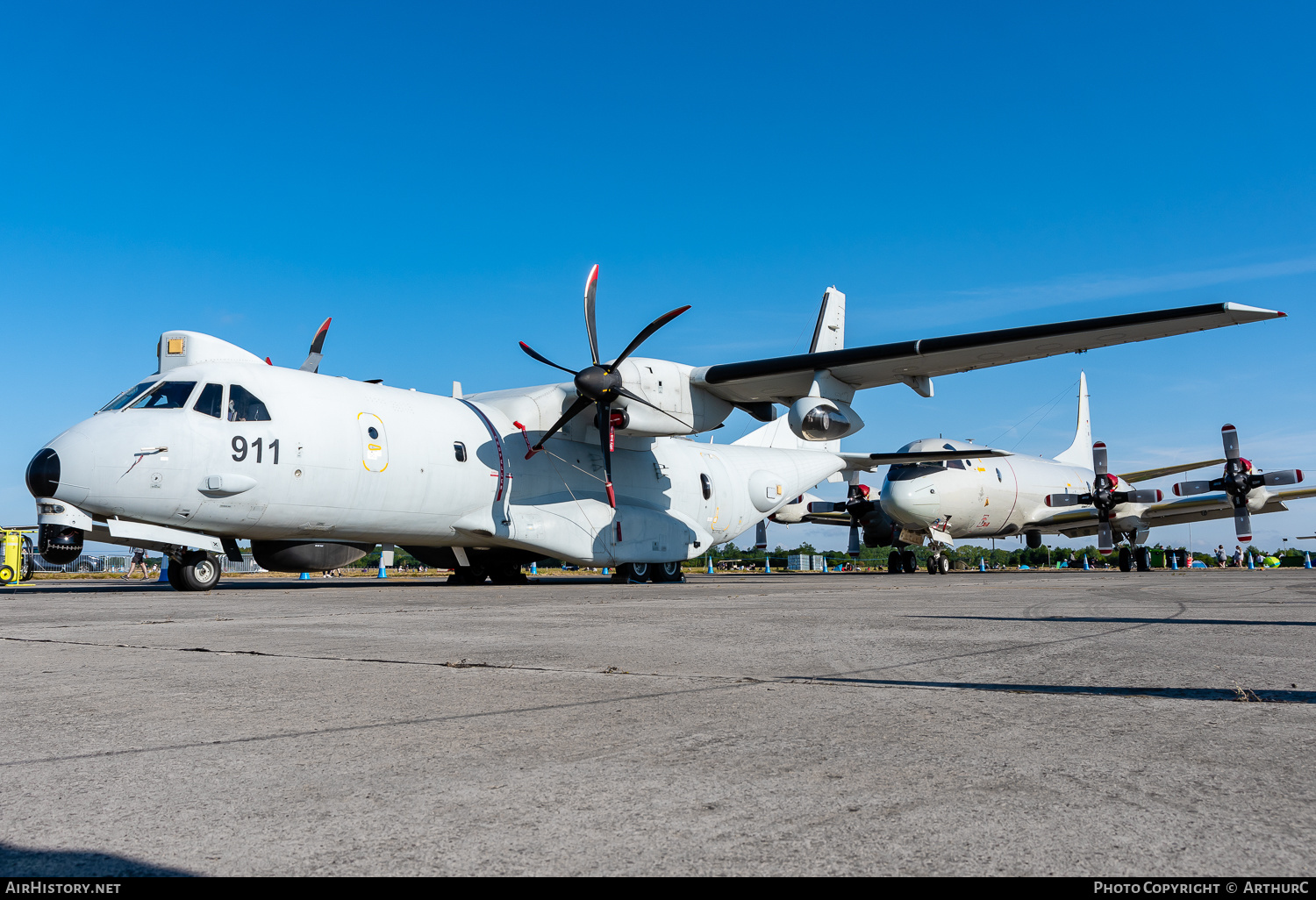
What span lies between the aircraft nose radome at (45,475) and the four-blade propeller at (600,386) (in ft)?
26.2

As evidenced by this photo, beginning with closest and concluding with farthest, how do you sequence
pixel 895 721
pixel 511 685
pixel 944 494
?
pixel 895 721, pixel 511 685, pixel 944 494

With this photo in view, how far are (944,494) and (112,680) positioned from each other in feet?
84.1

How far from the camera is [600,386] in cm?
1659

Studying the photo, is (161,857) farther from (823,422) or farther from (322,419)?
(823,422)

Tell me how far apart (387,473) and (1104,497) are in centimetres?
2390

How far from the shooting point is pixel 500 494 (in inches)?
664

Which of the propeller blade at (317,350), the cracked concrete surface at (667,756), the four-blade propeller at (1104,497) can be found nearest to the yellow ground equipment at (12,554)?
the propeller blade at (317,350)

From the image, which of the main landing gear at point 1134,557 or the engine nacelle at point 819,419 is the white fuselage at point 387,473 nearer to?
the engine nacelle at point 819,419

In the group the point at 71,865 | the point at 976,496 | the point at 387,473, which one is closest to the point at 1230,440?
the point at 976,496

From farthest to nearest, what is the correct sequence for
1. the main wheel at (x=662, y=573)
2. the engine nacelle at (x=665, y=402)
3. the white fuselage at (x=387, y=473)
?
the main wheel at (x=662, y=573), the engine nacelle at (x=665, y=402), the white fuselage at (x=387, y=473)

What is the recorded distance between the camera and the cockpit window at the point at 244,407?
13.3 metres

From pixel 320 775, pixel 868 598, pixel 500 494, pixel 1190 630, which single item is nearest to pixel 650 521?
pixel 500 494

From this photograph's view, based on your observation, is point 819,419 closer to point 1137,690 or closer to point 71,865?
point 1137,690

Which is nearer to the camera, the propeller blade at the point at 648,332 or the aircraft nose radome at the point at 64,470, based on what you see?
the aircraft nose radome at the point at 64,470
